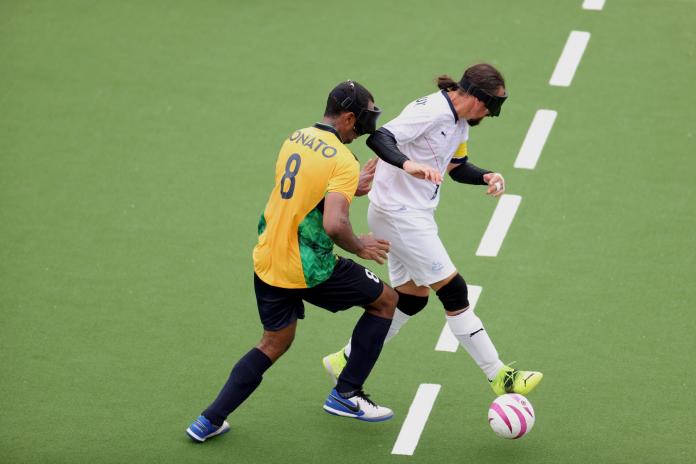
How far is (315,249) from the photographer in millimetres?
6797

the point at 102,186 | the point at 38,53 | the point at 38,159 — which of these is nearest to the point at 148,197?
the point at 102,186

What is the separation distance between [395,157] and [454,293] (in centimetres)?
101

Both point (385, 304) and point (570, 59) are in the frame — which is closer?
point (385, 304)

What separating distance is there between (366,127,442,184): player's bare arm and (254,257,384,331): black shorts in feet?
2.25

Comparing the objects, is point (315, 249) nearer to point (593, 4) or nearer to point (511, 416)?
point (511, 416)

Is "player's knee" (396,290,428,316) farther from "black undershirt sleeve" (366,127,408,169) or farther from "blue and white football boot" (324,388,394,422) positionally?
"black undershirt sleeve" (366,127,408,169)

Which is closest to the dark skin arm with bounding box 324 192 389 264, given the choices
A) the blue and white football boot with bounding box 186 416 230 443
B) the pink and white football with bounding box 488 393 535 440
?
the pink and white football with bounding box 488 393 535 440

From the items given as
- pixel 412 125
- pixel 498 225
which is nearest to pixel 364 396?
pixel 412 125

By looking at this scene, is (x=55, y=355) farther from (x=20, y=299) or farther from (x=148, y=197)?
(x=148, y=197)

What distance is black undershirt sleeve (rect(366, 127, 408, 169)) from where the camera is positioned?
6.73 m

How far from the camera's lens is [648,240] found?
9.27m

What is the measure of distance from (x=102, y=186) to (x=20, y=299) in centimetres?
173

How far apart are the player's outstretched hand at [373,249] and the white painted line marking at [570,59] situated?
16.5ft

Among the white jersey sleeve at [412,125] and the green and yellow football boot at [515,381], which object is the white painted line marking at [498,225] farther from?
the white jersey sleeve at [412,125]
